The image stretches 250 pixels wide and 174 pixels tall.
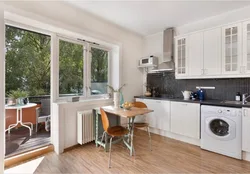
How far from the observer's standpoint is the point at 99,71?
3521mm

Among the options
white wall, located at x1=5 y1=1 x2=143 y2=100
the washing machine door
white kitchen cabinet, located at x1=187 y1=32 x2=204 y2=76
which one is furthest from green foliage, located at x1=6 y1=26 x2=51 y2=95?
the washing machine door

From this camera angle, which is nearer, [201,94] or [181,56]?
[201,94]

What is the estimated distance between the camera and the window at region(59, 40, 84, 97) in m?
2.82

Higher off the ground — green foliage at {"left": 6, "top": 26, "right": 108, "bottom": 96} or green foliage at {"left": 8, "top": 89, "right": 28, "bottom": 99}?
green foliage at {"left": 6, "top": 26, "right": 108, "bottom": 96}

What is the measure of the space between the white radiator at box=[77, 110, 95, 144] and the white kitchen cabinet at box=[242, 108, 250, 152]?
261cm

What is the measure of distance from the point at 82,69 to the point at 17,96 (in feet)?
4.20

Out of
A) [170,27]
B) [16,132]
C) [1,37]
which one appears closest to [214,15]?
[170,27]

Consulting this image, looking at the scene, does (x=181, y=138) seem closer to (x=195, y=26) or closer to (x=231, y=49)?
(x=231, y=49)

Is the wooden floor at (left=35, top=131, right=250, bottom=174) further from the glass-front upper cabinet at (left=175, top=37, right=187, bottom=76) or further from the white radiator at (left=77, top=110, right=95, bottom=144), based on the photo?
the glass-front upper cabinet at (left=175, top=37, right=187, bottom=76)

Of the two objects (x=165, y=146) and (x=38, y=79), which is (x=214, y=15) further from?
(x=38, y=79)

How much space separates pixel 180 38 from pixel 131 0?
4.90ft

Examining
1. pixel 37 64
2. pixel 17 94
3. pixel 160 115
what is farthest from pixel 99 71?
pixel 160 115

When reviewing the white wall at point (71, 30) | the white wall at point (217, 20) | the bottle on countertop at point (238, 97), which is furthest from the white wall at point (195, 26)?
the bottle on countertop at point (238, 97)

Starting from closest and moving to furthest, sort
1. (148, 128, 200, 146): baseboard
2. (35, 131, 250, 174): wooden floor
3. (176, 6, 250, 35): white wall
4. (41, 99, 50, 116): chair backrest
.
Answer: (35, 131, 250, 174): wooden floor < (176, 6, 250, 35): white wall < (148, 128, 200, 146): baseboard < (41, 99, 50, 116): chair backrest
